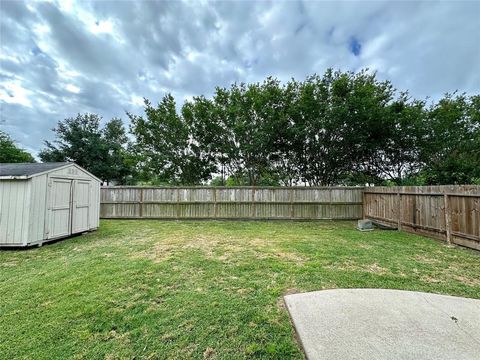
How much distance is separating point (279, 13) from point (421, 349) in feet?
29.4

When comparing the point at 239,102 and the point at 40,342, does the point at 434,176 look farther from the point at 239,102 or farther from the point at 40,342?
the point at 40,342

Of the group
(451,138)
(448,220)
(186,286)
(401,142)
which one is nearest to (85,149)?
(186,286)

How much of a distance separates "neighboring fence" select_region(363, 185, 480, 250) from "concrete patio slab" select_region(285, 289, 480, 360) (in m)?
3.35

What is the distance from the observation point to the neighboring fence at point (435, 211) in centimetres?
457

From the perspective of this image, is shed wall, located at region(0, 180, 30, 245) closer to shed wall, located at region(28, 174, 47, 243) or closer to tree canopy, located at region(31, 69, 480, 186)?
shed wall, located at region(28, 174, 47, 243)

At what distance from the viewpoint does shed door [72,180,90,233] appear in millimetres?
6059

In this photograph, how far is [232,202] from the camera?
30.4ft

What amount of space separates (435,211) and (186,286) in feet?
20.5

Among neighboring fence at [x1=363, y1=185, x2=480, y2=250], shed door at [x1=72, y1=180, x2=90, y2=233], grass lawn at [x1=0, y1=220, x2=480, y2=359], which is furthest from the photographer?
shed door at [x1=72, y1=180, x2=90, y2=233]

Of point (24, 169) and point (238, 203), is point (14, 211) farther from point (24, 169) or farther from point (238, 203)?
point (238, 203)

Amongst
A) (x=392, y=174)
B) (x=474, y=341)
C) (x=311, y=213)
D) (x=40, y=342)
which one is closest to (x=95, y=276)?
(x=40, y=342)

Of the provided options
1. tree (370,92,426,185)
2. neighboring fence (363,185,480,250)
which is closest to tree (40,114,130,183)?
neighboring fence (363,185,480,250)

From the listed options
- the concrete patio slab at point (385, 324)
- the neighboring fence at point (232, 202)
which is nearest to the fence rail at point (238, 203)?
the neighboring fence at point (232, 202)

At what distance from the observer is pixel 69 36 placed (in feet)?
27.5
